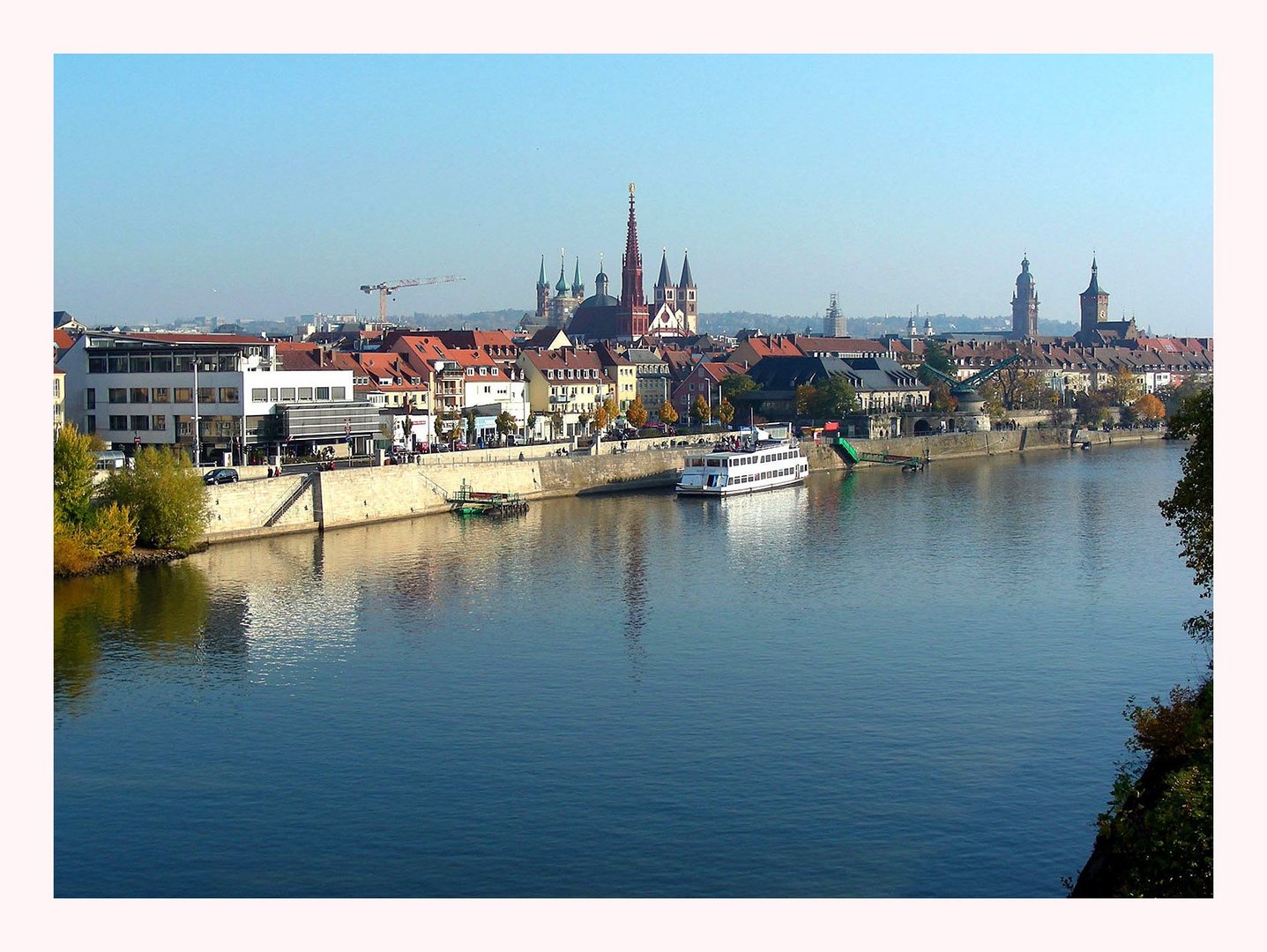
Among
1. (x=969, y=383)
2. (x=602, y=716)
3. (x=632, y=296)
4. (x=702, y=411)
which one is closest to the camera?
(x=602, y=716)

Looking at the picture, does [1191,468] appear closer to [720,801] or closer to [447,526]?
[720,801]

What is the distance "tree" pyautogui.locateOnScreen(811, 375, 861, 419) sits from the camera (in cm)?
4281

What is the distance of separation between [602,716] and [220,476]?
11923 mm

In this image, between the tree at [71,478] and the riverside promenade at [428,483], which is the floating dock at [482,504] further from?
the tree at [71,478]

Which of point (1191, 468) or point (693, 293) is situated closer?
point (1191, 468)

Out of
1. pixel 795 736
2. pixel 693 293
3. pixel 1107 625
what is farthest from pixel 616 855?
pixel 693 293

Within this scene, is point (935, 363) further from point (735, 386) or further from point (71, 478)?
point (71, 478)

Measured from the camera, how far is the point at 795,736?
1125 centimetres

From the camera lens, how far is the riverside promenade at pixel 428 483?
2166 cm

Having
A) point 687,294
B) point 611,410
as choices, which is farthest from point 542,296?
point 611,410

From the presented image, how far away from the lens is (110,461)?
74.5 feet

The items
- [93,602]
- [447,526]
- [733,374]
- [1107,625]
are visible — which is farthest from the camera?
[733,374]

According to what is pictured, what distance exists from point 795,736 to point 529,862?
277cm

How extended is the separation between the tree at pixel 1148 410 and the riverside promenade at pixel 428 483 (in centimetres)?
1818
